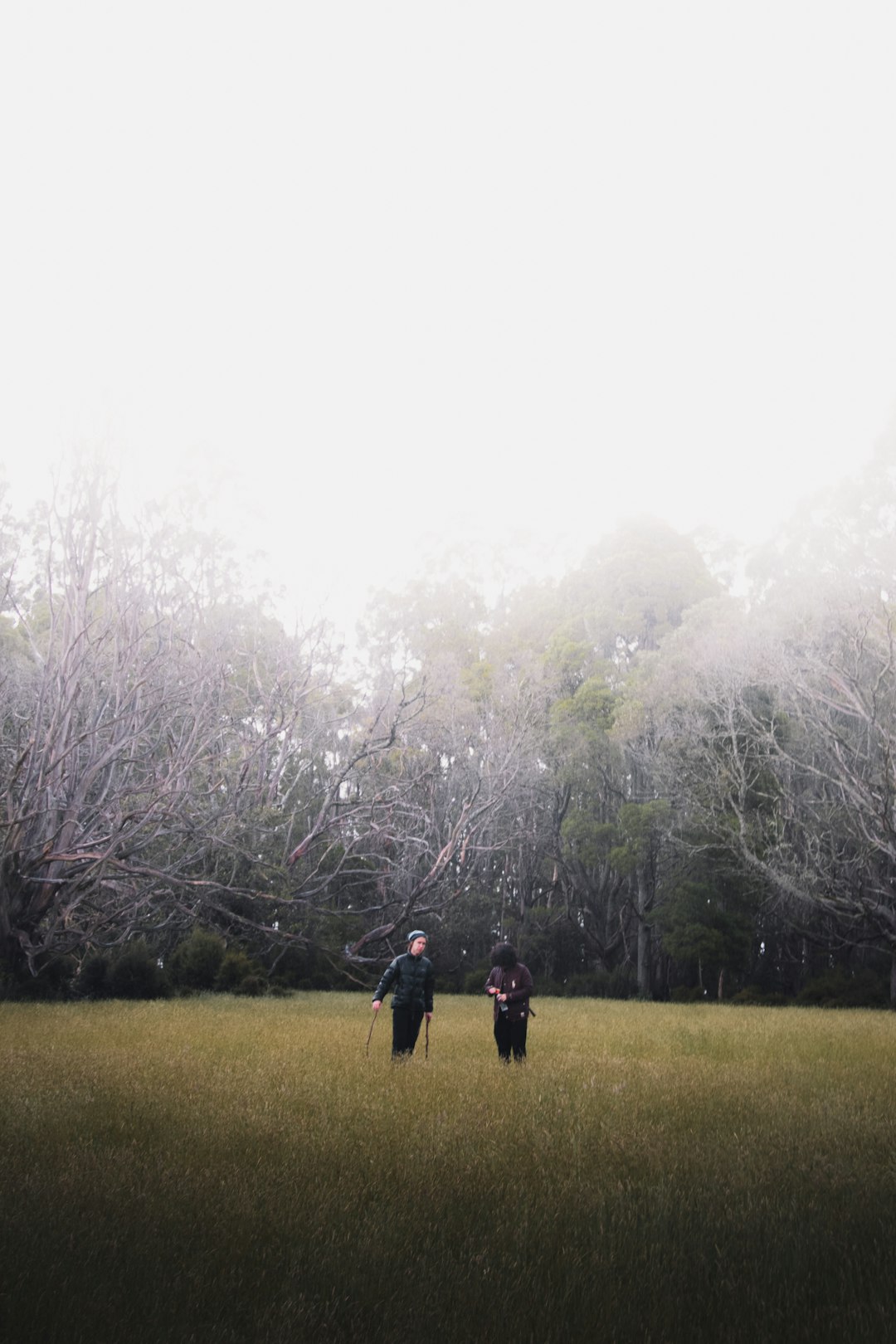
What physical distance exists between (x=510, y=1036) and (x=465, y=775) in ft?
66.5

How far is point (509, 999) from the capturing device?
10508mm

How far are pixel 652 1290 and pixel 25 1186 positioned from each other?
3156 millimetres

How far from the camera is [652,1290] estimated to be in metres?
3.62

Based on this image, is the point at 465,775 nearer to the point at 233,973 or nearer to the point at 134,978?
the point at 233,973

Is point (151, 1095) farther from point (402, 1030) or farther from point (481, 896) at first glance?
point (481, 896)

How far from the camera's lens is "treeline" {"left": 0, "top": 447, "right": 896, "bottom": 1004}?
17.9m

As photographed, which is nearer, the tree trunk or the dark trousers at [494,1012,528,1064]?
the dark trousers at [494,1012,528,1064]

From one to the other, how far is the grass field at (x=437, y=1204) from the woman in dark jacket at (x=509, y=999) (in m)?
1.27

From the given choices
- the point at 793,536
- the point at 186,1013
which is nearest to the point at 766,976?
the point at 793,536

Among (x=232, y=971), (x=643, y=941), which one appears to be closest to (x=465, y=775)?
(x=643, y=941)

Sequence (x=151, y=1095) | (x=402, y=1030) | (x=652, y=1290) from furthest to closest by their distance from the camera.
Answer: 1. (x=402, y=1030)
2. (x=151, y=1095)
3. (x=652, y=1290)

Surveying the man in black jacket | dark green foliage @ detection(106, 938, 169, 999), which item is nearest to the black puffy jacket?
the man in black jacket

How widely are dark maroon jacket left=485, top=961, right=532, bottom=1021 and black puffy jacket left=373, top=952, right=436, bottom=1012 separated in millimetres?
794

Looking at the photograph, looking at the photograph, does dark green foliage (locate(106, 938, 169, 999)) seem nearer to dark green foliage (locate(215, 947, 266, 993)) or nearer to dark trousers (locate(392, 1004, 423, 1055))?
dark green foliage (locate(215, 947, 266, 993))
